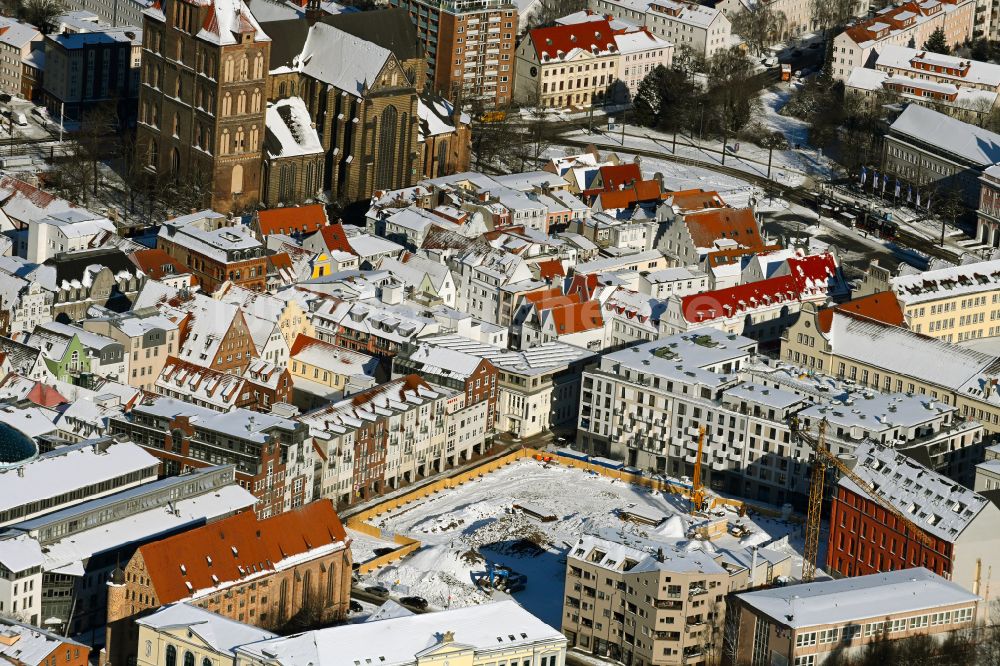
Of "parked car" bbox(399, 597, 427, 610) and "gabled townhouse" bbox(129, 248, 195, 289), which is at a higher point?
"gabled townhouse" bbox(129, 248, 195, 289)

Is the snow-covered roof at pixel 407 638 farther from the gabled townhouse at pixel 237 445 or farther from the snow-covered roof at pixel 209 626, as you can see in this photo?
the gabled townhouse at pixel 237 445

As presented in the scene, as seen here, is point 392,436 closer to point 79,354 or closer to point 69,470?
point 79,354

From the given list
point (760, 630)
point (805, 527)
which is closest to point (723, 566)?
point (760, 630)

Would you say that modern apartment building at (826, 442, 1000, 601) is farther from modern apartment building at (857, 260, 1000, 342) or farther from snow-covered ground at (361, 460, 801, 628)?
modern apartment building at (857, 260, 1000, 342)

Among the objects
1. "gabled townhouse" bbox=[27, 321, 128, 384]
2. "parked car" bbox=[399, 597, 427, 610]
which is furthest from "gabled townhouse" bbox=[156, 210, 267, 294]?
"parked car" bbox=[399, 597, 427, 610]

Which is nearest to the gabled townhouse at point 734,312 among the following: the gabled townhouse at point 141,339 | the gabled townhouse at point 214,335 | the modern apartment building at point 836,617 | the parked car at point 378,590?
the gabled townhouse at point 214,335

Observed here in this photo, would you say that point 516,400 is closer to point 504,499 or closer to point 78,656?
point 504,499

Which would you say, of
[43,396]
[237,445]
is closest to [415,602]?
[237,445]
